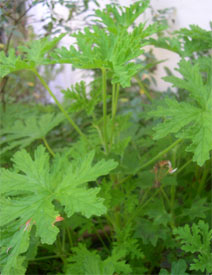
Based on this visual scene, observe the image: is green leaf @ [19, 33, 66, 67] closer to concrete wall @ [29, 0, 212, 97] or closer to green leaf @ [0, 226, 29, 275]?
concrete wall @ [29, 0, 212, 97]

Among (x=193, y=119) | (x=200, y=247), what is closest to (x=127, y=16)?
(x=193, y=119)

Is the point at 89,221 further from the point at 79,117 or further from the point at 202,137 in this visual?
the point at 79,117

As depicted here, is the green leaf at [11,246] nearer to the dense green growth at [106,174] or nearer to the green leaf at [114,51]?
the dense green growth at [106,174]

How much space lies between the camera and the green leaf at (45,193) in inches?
28.5

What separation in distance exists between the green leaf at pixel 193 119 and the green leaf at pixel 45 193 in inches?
7.3

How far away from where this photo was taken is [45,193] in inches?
31.9

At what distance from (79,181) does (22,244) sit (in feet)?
0.66

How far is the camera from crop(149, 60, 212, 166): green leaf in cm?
75

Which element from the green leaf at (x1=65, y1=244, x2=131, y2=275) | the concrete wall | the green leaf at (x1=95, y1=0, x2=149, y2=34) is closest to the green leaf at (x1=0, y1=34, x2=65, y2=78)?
the green leaf at (x1=95, y1=0, x2=149, y2=34)

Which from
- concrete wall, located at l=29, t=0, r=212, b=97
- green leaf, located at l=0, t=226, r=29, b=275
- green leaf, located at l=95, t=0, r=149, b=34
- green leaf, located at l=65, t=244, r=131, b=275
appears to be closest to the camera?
green leaf, located at l=0, t=226, r=29, b=275

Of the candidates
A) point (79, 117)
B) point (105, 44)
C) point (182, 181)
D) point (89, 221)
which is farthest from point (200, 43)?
point (79, 117)

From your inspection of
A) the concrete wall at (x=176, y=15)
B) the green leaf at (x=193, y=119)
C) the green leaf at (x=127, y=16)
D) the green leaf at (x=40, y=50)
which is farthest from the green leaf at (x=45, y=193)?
the concrete wall at (x=176, y=15)

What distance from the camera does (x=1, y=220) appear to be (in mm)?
763

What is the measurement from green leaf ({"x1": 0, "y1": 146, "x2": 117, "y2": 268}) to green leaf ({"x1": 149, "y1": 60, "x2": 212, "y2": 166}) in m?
0.19
